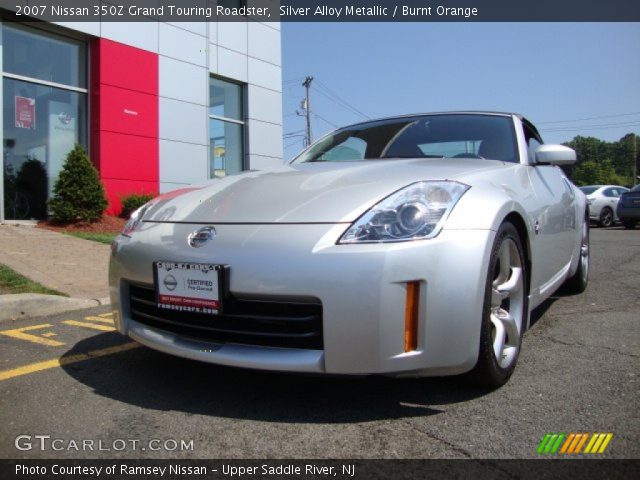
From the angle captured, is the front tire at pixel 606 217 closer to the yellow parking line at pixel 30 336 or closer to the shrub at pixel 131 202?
the shrub at pixel 131 202

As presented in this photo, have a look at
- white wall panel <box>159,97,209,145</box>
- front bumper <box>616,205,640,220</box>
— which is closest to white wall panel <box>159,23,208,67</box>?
white wall panel <box>159,97,209,145</box>

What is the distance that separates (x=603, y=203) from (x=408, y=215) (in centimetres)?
1542

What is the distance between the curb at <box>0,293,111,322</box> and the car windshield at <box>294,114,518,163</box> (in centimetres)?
215

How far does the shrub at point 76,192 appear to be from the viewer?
30.6ft

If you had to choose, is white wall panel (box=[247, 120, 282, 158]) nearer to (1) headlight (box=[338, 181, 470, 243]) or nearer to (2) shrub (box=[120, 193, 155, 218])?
(2) shrub (box=[120, 193, 155, 218])

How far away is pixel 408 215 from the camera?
2029 mm

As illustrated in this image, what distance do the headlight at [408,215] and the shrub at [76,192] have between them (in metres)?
8.52

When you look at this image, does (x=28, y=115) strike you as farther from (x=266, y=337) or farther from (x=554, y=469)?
(x=554, y=469)

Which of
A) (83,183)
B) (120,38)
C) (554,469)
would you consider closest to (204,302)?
(554,469)

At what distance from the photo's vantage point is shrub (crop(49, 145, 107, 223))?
9.33 meters

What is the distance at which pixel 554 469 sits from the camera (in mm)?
1626

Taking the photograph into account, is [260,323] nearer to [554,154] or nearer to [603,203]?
[554,154]

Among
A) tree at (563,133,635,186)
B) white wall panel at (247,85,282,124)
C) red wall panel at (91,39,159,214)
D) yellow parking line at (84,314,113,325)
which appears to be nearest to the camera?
yellow parking line at (84,314,113,325)

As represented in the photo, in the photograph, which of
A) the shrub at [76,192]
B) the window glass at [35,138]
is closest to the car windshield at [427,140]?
the shrub at [76,192]
